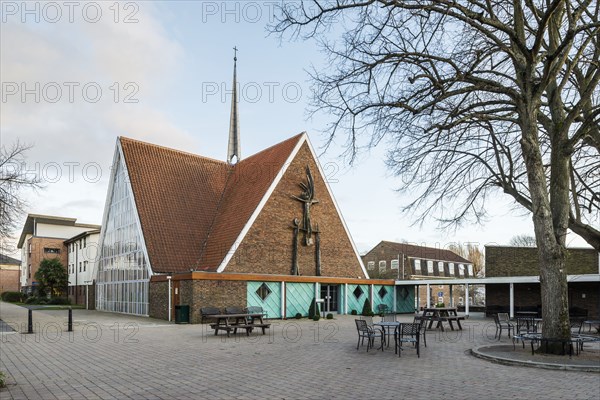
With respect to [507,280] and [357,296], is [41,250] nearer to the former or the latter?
[357,296]

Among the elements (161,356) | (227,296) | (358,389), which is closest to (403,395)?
(358,389)

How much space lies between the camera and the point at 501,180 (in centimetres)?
1393

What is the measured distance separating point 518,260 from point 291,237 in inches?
615

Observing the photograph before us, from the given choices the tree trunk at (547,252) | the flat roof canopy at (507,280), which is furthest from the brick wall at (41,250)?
the tree trunk at (547,252)

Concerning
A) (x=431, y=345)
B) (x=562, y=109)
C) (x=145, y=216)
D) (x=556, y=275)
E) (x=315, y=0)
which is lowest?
(x=431, y=345)

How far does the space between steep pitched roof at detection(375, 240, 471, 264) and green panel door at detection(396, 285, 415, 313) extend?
1799cm

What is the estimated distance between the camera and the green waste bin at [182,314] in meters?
21.7

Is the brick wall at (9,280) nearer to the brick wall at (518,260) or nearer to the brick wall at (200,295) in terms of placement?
the brick wall at (200,295)

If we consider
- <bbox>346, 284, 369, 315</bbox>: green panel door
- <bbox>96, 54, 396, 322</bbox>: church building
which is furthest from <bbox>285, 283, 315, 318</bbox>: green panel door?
<bbox>346, 284, 369, 315</bbox>: green panel door

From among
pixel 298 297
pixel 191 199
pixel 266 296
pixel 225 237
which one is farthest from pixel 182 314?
pixel 191 199

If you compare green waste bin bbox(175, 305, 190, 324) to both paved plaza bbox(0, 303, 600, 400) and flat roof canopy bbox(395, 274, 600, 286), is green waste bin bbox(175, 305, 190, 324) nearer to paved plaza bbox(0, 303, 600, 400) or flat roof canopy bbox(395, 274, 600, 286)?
paved plaza bbox(0, 303, 600, 400)

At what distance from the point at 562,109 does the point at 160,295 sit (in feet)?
62.7

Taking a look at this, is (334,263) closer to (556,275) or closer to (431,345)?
(431,345)

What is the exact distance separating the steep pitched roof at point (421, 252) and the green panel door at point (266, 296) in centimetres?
2957
